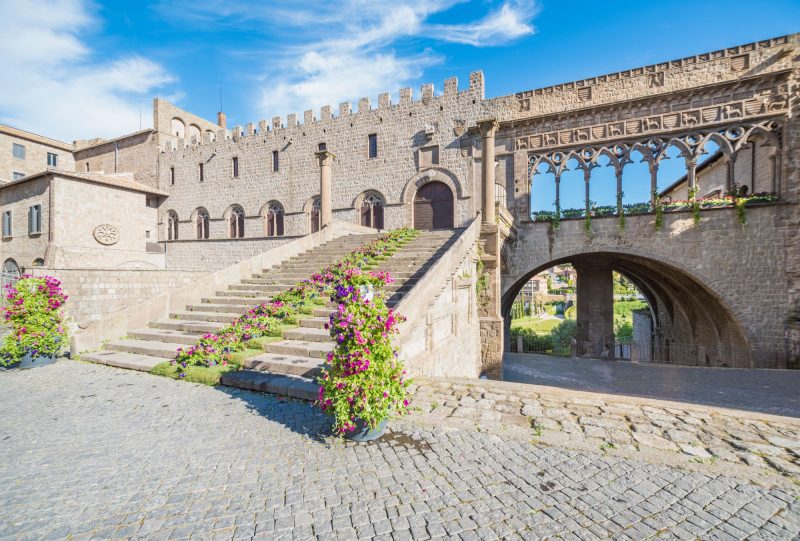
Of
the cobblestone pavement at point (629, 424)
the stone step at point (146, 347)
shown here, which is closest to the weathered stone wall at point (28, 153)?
the stone step at point (146, 347)

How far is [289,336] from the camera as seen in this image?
7070 mm

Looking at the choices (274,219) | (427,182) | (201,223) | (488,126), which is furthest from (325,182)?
(201,223)

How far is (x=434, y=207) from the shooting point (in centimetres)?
1892

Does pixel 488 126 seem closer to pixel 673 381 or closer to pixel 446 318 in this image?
pixel 446 318

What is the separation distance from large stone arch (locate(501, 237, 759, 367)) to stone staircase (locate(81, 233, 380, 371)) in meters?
9.15

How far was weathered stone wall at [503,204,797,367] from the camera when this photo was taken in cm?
1309

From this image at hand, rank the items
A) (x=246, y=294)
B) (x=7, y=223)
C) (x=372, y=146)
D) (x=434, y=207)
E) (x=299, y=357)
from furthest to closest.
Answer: (x=7, y=223)
(x=372, y=146)
(x=434, y=207)
(x=246, y=294)
(x=299, y=357)

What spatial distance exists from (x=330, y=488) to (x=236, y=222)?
24533mm

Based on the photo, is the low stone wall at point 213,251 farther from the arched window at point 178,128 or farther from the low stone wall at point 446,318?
the low stone wall at point 446,318

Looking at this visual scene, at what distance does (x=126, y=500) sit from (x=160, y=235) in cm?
2890

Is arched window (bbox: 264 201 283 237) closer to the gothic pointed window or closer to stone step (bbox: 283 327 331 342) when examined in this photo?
the gothic pointed window

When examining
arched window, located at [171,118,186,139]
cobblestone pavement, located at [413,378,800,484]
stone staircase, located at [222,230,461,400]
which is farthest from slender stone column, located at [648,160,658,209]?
arched window, located at [171,118,186,139]

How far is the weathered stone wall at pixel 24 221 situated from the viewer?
66.4 feet

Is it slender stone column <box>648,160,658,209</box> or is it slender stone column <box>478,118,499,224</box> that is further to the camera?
slender stone column <box>648,160,658,209</box>
